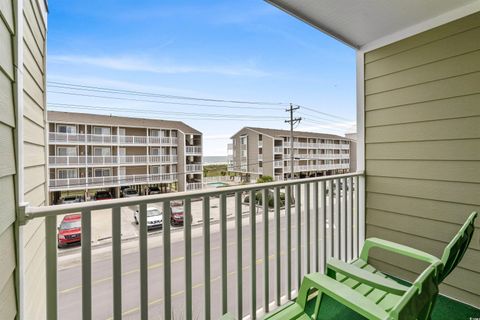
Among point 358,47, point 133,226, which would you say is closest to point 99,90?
point 133,226

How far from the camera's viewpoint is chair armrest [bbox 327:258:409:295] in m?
1.08

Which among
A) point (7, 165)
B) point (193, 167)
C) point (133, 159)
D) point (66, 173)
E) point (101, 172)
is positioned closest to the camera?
point (7, 165)

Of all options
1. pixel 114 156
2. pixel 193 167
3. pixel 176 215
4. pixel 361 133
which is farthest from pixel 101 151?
pixel 361 133

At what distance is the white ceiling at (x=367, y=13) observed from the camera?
5.66 feet

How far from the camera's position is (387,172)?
222 cm

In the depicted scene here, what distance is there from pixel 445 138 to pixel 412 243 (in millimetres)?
922

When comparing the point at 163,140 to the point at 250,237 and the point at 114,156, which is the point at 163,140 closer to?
the point at 114,156

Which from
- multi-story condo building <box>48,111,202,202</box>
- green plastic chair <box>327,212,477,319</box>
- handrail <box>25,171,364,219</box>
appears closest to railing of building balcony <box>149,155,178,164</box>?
multi-story condo building <box>48,111,202,202</box>

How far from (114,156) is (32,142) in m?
1.89

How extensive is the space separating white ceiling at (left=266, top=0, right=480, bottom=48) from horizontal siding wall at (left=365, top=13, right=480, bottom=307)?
147 millimetres

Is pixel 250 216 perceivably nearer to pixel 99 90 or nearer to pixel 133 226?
pixel 133 226

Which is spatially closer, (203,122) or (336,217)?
(336,217)

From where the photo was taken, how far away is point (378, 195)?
90.4 inches

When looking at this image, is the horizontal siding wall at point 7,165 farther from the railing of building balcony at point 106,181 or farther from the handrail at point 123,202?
the railing of building balcony at point 106,181
